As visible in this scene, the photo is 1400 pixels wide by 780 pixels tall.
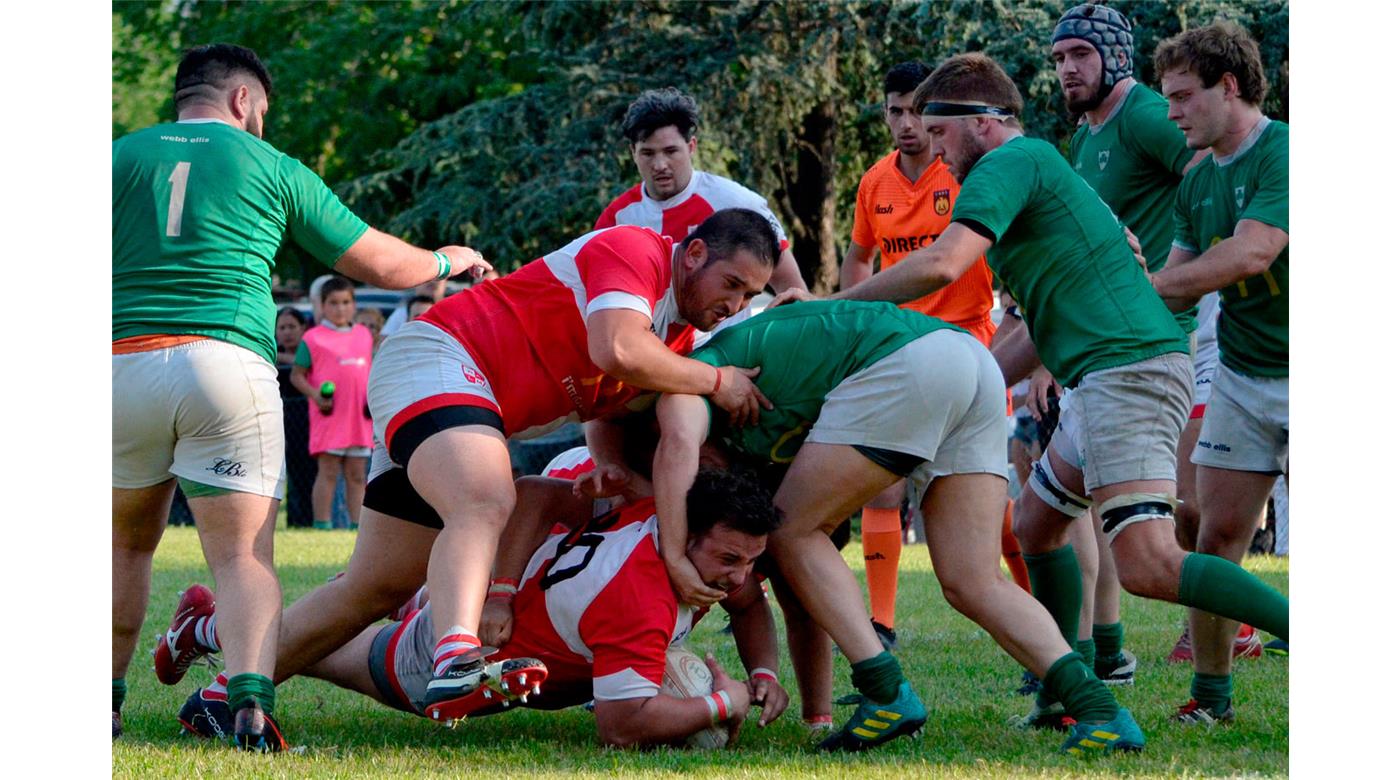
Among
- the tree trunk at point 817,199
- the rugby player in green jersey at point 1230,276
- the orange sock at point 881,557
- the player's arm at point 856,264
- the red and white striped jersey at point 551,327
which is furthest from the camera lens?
the tree trunk at point 817,199

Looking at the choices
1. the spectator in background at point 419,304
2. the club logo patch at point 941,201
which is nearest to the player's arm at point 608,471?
the club logo patch at point 941,201

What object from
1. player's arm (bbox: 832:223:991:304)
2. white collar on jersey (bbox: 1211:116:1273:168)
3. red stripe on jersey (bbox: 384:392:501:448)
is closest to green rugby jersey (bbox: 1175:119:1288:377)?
white collar on jersey (bbox: 1211:116:1273:168)

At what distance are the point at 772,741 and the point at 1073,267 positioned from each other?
1.74 meters

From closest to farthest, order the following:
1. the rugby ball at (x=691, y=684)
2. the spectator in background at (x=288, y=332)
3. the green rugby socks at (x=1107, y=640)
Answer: the rugby ball at (x=691, y=684) < the green rugby socks at (x=1107, y=640) < the spectator in background at (x=288, y=332)

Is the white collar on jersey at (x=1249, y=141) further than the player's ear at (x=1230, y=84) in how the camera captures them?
Yes

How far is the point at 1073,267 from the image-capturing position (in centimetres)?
474

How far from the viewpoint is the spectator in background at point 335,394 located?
1390cm

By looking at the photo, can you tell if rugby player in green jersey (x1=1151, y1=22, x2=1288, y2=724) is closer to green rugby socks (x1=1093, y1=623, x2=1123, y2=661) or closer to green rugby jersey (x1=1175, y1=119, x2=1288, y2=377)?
green rugby jersey (x1=1175, y1=119, x2=1288, y2=377)

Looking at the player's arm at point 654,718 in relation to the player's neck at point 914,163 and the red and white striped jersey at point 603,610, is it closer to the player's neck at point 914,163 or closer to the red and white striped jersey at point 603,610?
the red and white striped jersey at point 603,610

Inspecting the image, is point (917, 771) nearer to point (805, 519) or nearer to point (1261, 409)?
point (805, 519)

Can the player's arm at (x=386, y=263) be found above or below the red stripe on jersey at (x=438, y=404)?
above

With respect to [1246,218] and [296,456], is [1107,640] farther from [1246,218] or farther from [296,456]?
[296,456]

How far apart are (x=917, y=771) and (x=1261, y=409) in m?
1.98

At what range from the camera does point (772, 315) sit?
478cm
